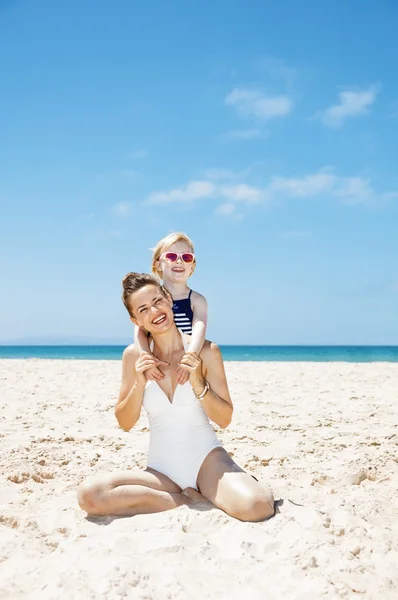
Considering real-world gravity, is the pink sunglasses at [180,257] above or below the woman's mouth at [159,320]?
above

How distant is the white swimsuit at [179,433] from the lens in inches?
142

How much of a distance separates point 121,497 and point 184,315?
5.91 feet

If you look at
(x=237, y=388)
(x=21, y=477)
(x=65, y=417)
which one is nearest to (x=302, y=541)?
(x=21, y=477)

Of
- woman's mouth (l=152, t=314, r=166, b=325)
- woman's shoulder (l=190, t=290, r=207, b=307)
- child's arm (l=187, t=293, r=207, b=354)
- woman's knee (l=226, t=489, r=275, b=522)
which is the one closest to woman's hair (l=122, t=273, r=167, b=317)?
woman's mouth (l=152, t=314, r=166, b=325)

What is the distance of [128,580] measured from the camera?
2.43 meters

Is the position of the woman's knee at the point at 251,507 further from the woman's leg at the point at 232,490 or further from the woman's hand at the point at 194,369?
the woman's hand at the point at 194,369

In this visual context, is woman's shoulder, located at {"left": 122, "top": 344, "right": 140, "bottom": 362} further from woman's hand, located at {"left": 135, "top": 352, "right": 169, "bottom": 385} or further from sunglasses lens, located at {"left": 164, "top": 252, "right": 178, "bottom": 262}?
sunglasses lens, located at {"left": 164, "top": 252, "right": 178, "bottom": 262}

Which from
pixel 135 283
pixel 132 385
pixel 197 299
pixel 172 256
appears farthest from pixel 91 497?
pixel 172 256

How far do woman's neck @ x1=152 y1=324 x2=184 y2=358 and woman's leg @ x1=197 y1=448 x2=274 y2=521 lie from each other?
762 millimetres

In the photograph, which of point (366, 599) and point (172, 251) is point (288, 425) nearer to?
point (172, 251)

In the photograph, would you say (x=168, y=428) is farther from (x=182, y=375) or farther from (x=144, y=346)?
(x=144, y=346)

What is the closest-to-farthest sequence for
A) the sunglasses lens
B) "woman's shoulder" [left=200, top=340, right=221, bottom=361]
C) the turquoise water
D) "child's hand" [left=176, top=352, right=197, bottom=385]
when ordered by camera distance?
"child's hand" [left=176, top=352, right=197, bottom=385] → "woman's shoulder" [left=200, top=340, right=221, bottom=361] → the sunglasses lens → the turquoise water

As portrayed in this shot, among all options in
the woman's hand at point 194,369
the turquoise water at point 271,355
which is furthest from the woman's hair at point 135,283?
the turquoise water at point 271,355

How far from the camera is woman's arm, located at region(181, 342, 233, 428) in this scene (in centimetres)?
345
